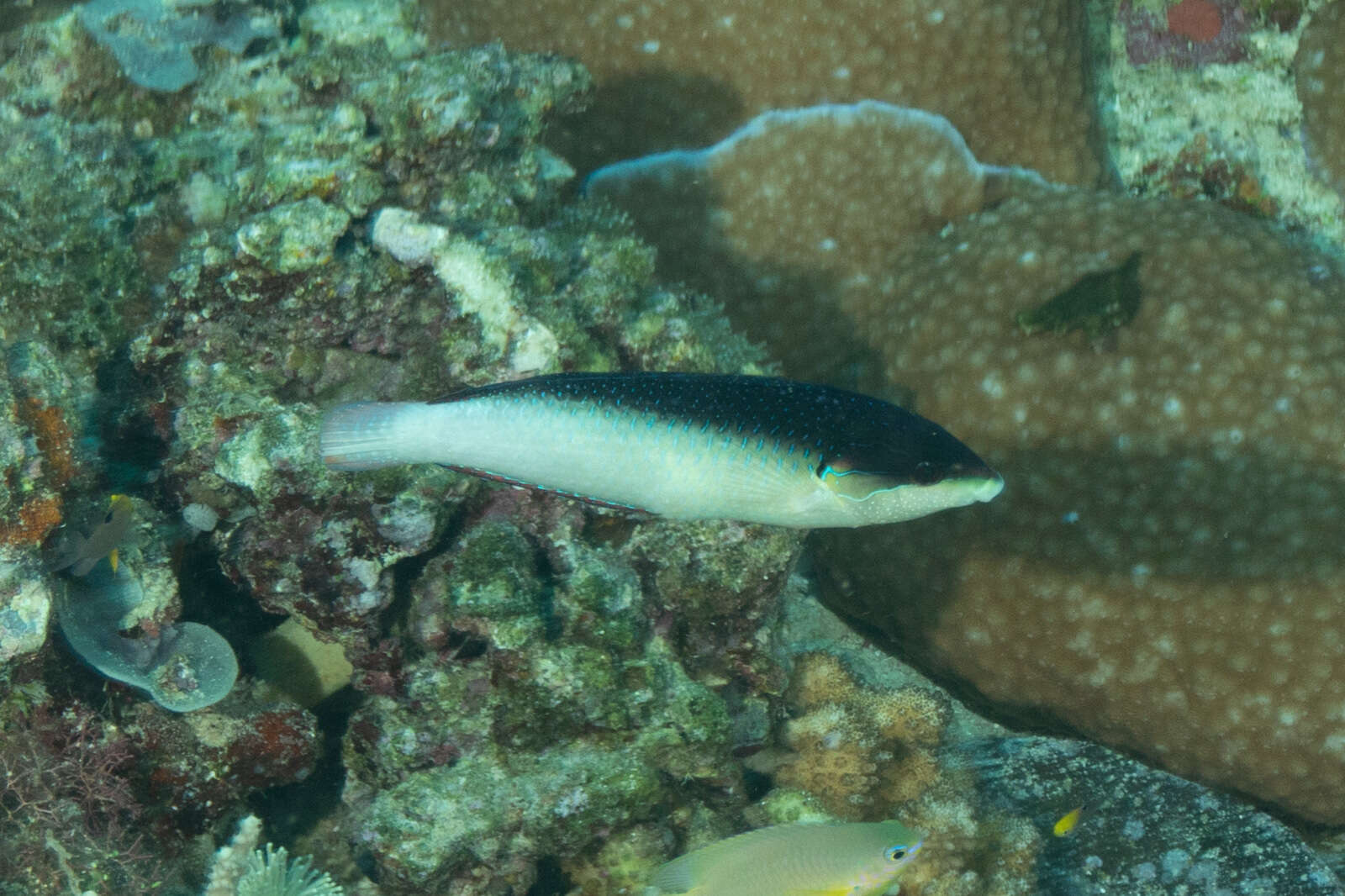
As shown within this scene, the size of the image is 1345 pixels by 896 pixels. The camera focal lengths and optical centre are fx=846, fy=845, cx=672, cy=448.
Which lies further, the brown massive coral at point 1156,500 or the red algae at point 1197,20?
the red algae at point 1197,20

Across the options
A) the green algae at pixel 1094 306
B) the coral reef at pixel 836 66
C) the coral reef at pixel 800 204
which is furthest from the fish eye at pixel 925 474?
the coral reef at pixel 836 66

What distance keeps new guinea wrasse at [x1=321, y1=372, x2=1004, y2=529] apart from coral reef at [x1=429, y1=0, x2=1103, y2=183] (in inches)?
131

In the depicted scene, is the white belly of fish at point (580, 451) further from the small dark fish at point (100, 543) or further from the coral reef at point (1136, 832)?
the coral reef at point (1136, 832)

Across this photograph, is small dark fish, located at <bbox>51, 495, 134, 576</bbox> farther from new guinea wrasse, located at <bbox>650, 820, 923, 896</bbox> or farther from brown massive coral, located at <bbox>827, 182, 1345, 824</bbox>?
brown massive coral, located at <bbox>827, 182, 1345, 824</bbox>

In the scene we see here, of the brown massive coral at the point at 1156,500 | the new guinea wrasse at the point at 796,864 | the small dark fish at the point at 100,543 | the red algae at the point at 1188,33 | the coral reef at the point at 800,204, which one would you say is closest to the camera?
the new guinea wrasse at the point at 796,864

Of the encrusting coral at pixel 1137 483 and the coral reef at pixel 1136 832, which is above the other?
the encrusting coral at pixel 1137 483

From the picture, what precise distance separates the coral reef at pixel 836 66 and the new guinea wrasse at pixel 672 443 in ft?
10.9

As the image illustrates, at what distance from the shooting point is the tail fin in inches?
89.4

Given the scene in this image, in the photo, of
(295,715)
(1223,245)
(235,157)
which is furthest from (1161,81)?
(295,715)

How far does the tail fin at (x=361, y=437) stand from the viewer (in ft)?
7.45

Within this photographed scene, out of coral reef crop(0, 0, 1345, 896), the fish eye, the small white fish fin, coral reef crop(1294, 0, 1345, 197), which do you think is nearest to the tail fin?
coral reef crop(0, 0, 1345, 896)

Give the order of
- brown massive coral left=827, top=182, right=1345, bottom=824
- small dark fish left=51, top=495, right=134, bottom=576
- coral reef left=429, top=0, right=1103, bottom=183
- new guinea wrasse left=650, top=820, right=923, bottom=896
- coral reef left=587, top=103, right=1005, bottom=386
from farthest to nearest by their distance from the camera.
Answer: coral reef left=587, top=103, right=1005, bottom=386 → coral reef left=429, top=0, right=1103, bottom=183 → brown massive coral left=827, top=182, right=1345, bottom=824 → small dark fish left=51, top=495, right=134, bottom=576 → new guinea wrasse left=650, top=820, right=923, bottom=896

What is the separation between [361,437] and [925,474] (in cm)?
154

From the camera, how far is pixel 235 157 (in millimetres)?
4656
